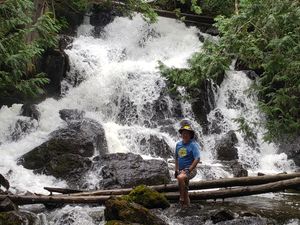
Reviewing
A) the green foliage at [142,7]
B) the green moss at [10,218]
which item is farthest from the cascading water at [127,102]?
the green moss at [10,218]

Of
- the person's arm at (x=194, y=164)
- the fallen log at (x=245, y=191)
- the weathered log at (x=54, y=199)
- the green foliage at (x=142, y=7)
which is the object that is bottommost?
the weathered log at (x=54, y=199)

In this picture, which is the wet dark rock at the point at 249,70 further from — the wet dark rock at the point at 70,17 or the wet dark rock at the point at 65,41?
the wet dark rock at the point at 70,17

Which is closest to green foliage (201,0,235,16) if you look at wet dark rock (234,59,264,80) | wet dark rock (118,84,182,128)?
wet dark rock (234,59,264,80)

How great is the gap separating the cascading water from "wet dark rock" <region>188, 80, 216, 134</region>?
32cm

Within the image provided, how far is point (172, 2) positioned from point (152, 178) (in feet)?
58.7

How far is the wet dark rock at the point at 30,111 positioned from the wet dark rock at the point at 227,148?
727 centimetres

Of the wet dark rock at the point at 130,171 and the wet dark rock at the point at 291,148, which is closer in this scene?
the wet dark rock at the point at 130,171

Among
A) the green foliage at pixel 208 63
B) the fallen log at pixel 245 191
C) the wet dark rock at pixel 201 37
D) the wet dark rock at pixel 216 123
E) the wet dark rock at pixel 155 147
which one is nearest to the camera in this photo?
the fallen log at pixel 245 191

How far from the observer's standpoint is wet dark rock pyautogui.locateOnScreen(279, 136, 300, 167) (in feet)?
55.4

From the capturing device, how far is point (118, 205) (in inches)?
308

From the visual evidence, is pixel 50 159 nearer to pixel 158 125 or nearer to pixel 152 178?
pixel 152 178

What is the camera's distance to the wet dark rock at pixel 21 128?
49.9 feet

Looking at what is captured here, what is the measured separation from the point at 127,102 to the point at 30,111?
4.42m

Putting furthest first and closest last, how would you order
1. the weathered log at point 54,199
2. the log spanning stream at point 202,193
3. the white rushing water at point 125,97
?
the white rushing water at point 125,97
the weathered log at point 54,199
the log spanning stream at point 202,193
